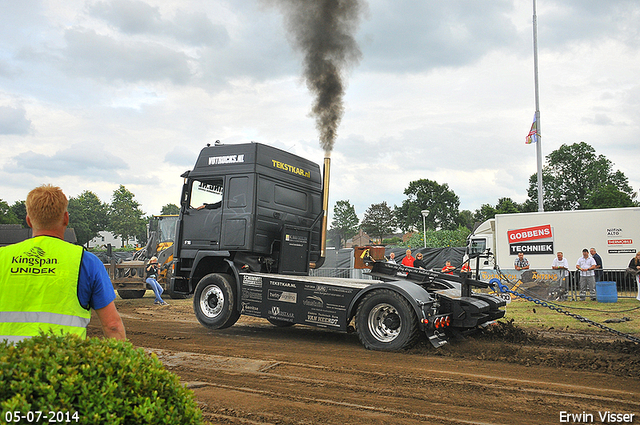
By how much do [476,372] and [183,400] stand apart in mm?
4637

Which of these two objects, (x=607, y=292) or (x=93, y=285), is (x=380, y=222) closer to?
(x=607, y=292)

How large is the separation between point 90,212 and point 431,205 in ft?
211

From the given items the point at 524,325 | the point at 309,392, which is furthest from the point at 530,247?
the point at 309,392

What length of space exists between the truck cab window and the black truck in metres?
0.02

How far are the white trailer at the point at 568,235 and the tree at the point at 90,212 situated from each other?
2865 inches

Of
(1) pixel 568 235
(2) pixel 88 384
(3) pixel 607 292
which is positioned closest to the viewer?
(2) pixel 88 384

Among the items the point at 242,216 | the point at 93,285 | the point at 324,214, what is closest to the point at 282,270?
the point at 242,216

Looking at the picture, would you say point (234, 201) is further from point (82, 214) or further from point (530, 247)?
point (82, 214)

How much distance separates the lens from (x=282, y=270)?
30.0 feet

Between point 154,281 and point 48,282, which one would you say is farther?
point 154,281

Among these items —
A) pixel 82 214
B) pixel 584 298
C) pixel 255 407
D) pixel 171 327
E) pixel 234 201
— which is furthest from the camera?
pixel 82 214

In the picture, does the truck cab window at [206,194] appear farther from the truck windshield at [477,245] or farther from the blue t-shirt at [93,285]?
the truck windshield at [477,245]

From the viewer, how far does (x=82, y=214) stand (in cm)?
7994

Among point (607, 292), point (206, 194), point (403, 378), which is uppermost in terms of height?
point (206, 194)
